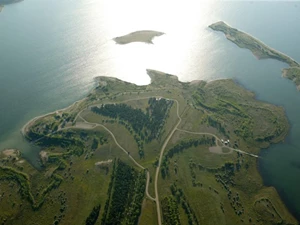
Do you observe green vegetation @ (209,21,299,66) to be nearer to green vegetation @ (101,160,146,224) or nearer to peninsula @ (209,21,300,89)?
peninsula @ (209,21,300,89)

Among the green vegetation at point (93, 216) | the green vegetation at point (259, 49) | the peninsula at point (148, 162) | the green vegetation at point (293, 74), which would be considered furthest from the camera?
the green vegetation at point (259, 49)

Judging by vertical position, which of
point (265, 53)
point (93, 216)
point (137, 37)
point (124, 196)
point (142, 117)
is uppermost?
point (137, 37)

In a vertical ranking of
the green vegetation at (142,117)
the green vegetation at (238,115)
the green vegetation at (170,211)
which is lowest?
the green vegetation at (170,211)

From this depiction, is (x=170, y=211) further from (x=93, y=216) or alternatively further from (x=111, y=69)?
(x=111, y=69)

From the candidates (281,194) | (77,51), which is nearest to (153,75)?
(77,51)

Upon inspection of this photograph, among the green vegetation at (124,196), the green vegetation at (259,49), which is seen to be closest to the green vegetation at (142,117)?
the green vegetation at (124,196)

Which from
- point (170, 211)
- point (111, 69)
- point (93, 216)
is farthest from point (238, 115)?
point (93, 216)

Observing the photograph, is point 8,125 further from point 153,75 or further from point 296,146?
point 296,146

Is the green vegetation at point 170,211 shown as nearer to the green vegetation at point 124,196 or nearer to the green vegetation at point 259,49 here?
the green vegetation at point 124,196
